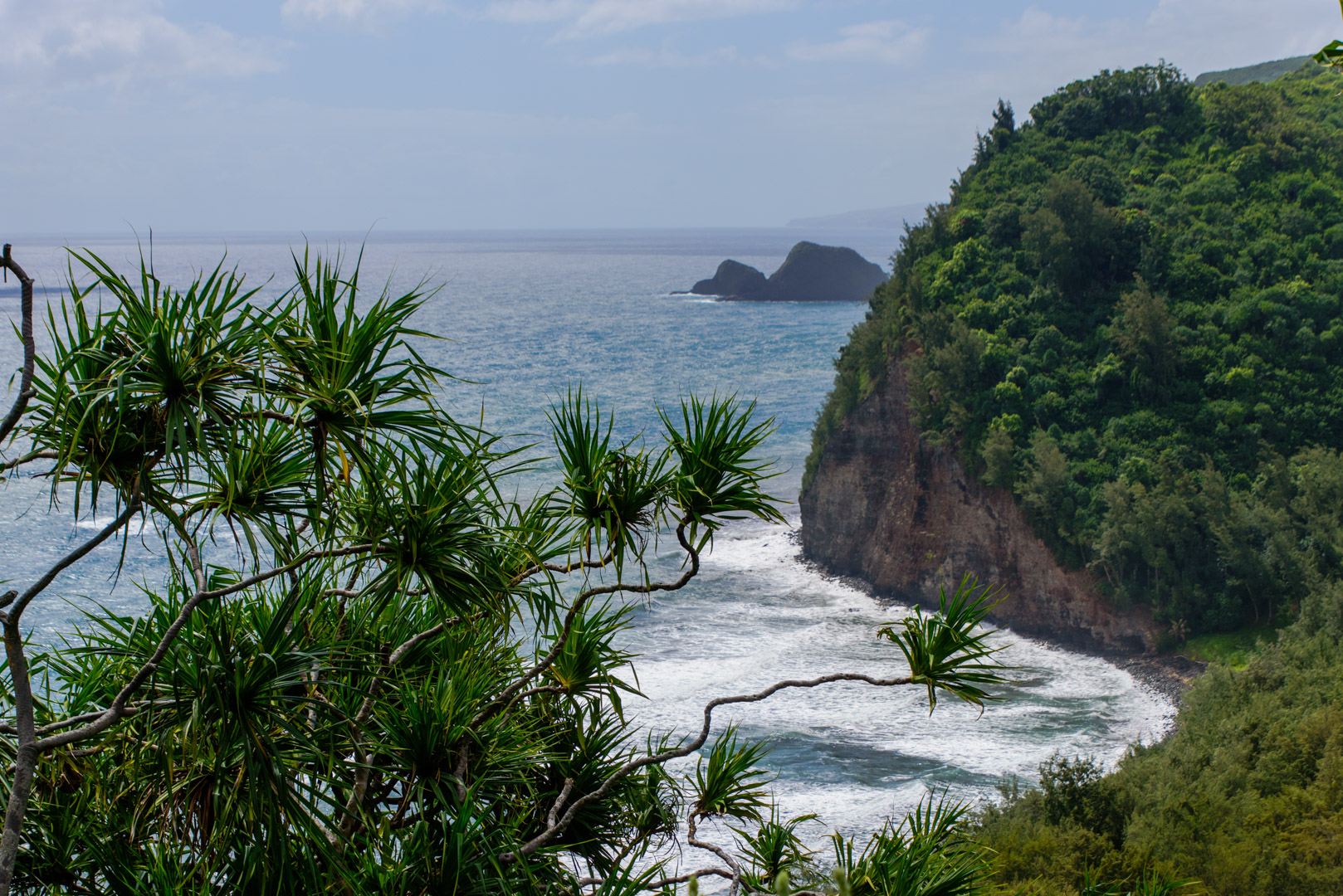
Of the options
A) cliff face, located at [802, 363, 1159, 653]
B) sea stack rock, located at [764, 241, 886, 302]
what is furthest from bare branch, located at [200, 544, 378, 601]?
sea stack rock, located at [764, 241, 886, 302]

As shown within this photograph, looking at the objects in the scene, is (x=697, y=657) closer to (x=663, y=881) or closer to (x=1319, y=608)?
(x=1319, y=608)

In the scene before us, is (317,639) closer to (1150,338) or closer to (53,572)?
(53,572)

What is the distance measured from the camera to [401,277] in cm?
15462

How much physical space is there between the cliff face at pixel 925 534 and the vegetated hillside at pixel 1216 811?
31.0ft

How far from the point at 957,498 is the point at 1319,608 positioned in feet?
37.9

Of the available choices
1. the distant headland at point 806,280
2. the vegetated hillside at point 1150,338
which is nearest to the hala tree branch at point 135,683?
the vegetated hillside at point 1150,338

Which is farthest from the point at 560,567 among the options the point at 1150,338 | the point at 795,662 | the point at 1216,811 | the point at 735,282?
the point at 735,282

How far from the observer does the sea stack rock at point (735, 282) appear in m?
125

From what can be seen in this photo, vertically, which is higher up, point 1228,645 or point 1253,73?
point 1253,73

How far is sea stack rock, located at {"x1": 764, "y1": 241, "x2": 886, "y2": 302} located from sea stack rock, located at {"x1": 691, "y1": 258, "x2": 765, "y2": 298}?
5.52ft

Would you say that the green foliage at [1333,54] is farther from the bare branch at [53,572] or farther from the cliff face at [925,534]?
the cliff face at [925,534]

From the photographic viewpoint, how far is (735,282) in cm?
12662

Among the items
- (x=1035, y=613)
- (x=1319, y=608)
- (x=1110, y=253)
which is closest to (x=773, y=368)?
(x=1110, y=253)

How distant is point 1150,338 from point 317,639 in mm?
33013
